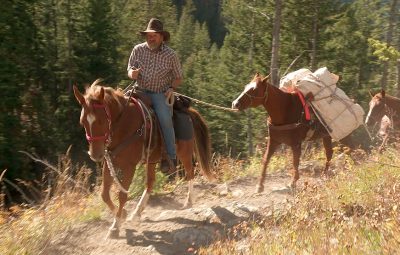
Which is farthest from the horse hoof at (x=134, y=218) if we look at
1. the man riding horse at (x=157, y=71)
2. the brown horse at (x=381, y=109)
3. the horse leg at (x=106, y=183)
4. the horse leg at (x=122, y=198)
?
the brown horse at (x=381, y=109)

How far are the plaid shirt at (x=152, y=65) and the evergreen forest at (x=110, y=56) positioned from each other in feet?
47.1

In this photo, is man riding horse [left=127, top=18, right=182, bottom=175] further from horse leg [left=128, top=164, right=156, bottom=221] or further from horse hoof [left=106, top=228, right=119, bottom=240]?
horse hoof [left=106, top=228, right=119, bottom=240]

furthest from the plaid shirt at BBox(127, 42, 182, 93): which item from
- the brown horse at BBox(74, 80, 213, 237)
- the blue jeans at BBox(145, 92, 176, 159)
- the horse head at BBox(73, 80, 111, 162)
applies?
the horse head at BBox(73, 80, 111, 162)

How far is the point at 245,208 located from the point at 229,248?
264 cm

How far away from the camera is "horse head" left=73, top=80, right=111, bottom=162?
5.63 m

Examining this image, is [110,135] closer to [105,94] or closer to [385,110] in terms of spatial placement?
Result: [105,94]

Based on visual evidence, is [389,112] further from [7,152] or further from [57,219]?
[7,152]

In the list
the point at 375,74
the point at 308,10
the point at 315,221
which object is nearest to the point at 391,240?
the point at 315,221

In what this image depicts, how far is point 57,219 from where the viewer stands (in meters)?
6.15

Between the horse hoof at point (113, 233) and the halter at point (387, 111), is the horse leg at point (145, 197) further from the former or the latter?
the halter at point (387, 111)

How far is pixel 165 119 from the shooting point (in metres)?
6.86

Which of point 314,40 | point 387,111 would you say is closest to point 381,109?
point 387,111

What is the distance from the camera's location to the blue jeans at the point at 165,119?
271 inches

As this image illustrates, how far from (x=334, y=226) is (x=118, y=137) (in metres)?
3.28
